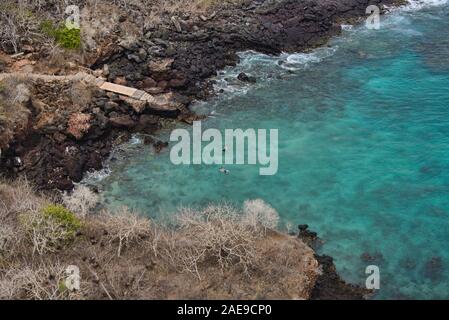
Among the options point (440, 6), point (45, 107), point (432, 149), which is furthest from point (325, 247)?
point (440, 6)

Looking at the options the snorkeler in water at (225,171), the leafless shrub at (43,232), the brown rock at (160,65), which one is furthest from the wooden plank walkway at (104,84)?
the leafless shrub at (43,232)

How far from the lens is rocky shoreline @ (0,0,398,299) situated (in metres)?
26.2

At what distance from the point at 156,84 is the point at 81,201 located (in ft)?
35.7

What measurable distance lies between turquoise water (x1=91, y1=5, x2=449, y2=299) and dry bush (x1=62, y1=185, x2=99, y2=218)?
3.19ft

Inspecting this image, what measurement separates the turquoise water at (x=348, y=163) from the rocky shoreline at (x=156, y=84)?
3.76 feet

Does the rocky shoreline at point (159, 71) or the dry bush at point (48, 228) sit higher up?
the rocky shoreline at point (159, 71)

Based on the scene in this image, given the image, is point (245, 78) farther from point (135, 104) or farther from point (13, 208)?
point (13, 208)

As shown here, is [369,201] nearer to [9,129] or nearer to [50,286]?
[50,286]

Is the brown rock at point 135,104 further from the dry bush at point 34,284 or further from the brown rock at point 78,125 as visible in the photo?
the dry bush at point 34,284

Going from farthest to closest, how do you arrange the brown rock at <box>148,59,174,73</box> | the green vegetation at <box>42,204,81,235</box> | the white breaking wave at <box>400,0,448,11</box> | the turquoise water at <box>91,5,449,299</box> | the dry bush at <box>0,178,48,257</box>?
the white breaking wave at <box>400,0,448,11</box>, the brown rock at <box>148,59,174,73</box>, the turquoise water at <box>91,5,449,299</box>, the green vegetation at <box>42,204,81,235</box>, the dry bush at <box>0,178,48,257</box>

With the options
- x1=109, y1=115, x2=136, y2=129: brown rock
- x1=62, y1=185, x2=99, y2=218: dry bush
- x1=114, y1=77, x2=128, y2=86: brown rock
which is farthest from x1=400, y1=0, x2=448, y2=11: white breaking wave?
Answer: x1=62, y1=185, x2=99, y2=218: dry bush

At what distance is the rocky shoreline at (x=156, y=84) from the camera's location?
2617 centimetres

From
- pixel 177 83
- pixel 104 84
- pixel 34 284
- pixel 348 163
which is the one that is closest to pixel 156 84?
pixel 177 83

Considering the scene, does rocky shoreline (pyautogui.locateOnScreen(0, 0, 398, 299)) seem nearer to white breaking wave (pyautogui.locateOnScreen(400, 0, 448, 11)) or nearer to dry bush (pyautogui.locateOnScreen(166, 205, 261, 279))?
dry bush (pyautogui.locateOnScreen(166, 205, 261, 279))
